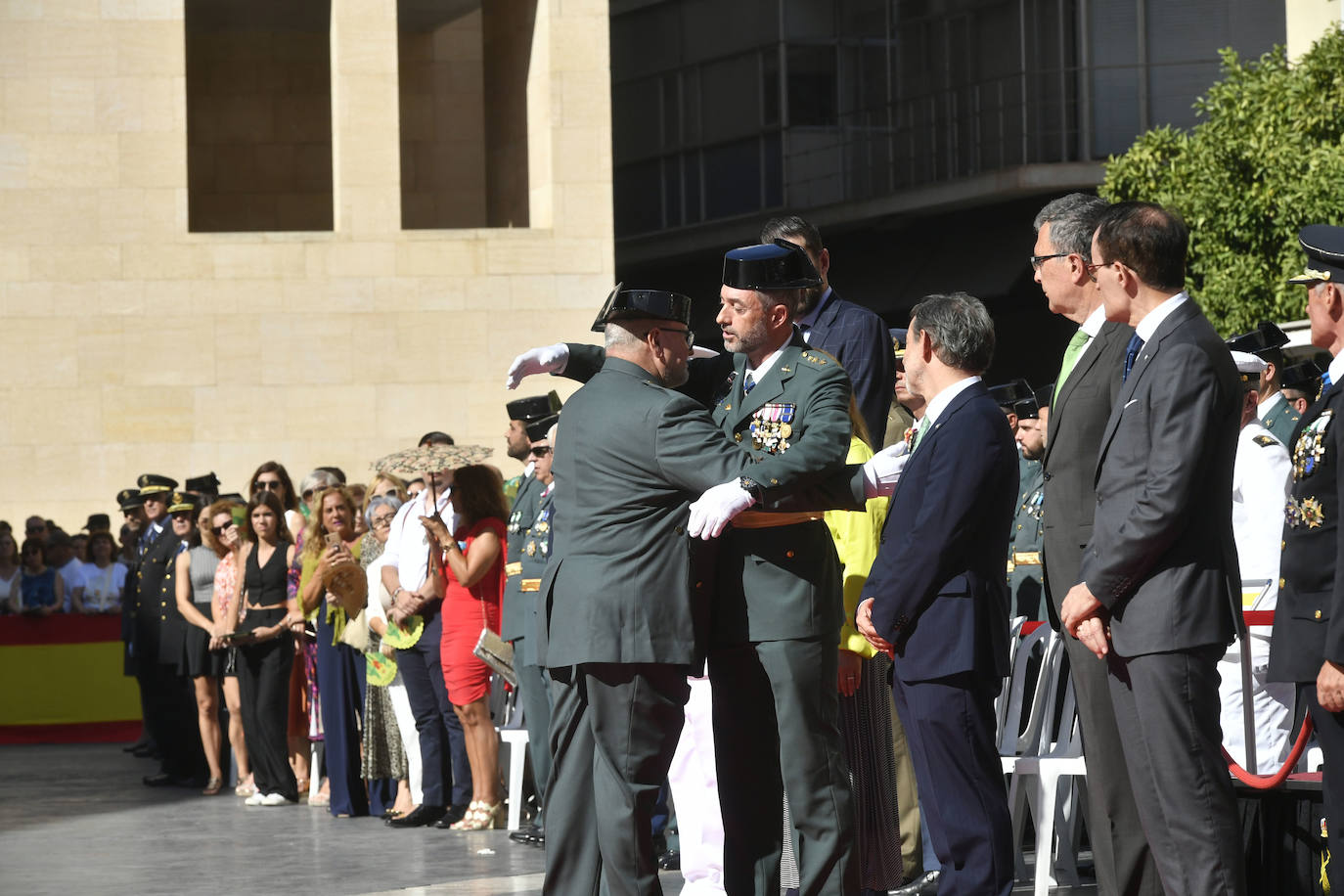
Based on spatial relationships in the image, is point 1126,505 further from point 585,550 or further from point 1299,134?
point 1299,134

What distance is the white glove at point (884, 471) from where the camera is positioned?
624 centimetres

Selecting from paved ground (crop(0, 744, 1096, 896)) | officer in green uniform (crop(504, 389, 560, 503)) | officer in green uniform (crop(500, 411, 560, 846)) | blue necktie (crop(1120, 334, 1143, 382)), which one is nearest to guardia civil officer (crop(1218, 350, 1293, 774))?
paved ground (crop(0, 744, 1096, 896))

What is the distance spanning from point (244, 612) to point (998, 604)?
7.82m

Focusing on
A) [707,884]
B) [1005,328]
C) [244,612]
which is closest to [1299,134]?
[1005,328]

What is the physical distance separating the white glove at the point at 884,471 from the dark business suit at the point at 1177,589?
3.23 feet

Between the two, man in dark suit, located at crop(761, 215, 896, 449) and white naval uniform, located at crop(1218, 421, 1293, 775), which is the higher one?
man in dark suit, located at crop(761, 215, 896, 449)

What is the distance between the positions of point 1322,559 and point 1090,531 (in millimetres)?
648

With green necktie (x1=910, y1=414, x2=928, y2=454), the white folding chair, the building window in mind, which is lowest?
the white folding chair

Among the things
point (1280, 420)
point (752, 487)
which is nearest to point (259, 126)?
point (1280, 420)

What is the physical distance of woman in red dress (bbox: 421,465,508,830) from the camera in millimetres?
10617

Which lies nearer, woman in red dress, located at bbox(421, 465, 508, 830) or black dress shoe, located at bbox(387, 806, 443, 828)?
woman in red dress, located at bbox(421, 465, 508, 830)

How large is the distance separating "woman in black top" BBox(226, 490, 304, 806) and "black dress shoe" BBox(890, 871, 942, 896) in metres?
5.88

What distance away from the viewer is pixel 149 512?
17000 millimetres

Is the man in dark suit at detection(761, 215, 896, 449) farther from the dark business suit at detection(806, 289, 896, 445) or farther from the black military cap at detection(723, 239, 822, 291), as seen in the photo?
the black military cap at detection(723, 239, 822, 291)
